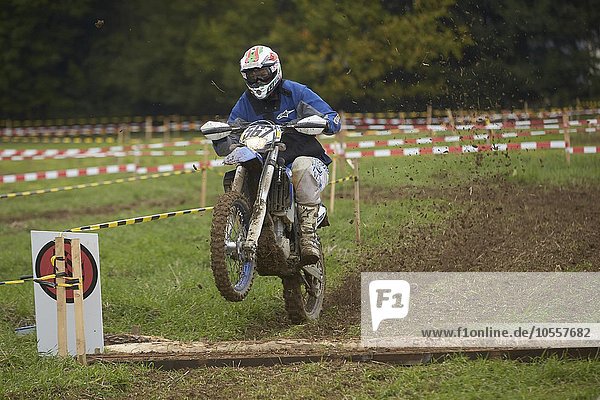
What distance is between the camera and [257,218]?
697 cm

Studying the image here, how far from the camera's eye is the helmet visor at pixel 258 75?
24.2 feet

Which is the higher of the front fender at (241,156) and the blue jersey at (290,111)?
the blue jersey at (290,111)

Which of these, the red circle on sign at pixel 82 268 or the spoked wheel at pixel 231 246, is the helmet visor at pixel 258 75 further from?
the red circle on sign at pixel 82 268

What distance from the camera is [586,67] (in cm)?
2150

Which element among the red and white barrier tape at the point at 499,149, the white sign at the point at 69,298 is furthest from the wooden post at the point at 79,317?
the red and white barrier tape at the point at 499,149

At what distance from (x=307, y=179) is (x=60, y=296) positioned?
224 cm

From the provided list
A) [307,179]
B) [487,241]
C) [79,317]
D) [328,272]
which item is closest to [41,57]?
[328,272]

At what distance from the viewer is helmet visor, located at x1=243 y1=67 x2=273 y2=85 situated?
Answer: 739 cm

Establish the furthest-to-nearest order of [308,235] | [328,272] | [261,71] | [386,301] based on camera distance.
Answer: [328,272], [308,235], [261,71], [386,301]

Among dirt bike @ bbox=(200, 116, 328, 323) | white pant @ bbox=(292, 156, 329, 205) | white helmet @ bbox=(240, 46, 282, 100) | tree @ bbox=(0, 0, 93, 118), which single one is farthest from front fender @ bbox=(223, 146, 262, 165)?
tree @ bbox=(0, 0, 93, 118)

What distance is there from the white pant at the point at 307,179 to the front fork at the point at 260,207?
333 millimetres

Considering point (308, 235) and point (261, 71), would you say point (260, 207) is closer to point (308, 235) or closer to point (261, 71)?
point (308, 235)

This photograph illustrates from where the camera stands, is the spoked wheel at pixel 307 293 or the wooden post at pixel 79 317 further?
the spoked wheel at pixel 307 293

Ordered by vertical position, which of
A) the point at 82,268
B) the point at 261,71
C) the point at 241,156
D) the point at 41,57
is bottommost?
the point at 82,268
